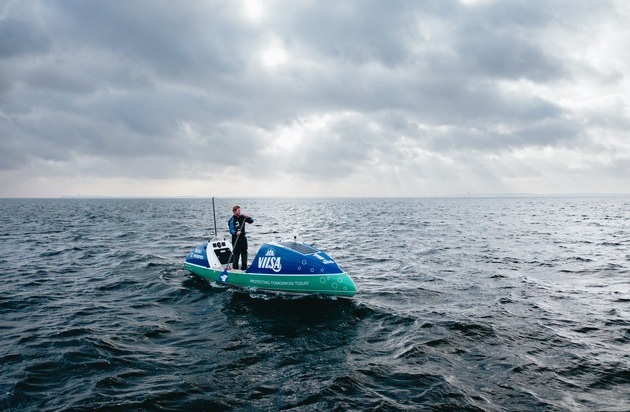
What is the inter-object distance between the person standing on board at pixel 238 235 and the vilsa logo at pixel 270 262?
1.50m

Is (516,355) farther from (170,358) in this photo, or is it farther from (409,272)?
(409,272)

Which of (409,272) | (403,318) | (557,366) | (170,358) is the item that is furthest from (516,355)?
(409,272)

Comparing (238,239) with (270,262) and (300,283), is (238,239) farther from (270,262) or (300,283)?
(300,283)

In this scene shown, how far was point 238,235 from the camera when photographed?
15.2 m

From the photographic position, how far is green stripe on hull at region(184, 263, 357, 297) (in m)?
12.9

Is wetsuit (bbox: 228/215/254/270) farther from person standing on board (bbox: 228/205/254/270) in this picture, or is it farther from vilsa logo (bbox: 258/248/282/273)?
vilsa logo (bbox: 258/248/282/273)

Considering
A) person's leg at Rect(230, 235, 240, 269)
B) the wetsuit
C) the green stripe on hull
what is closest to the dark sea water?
the green stripe on hull

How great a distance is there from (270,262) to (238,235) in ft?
6.92

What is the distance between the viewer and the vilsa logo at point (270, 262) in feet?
45.1

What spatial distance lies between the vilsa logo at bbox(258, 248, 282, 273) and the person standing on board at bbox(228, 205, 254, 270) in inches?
58.9

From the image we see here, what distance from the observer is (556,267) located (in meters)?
19.9

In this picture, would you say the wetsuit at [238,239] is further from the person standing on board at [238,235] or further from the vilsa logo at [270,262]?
the vilsa logo at [270,262]

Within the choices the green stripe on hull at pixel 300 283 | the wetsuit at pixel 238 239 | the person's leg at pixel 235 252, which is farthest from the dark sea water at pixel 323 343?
the wetsuit at pixel 238 239

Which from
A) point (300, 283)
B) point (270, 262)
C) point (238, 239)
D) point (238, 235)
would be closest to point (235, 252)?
point (238, 239)
